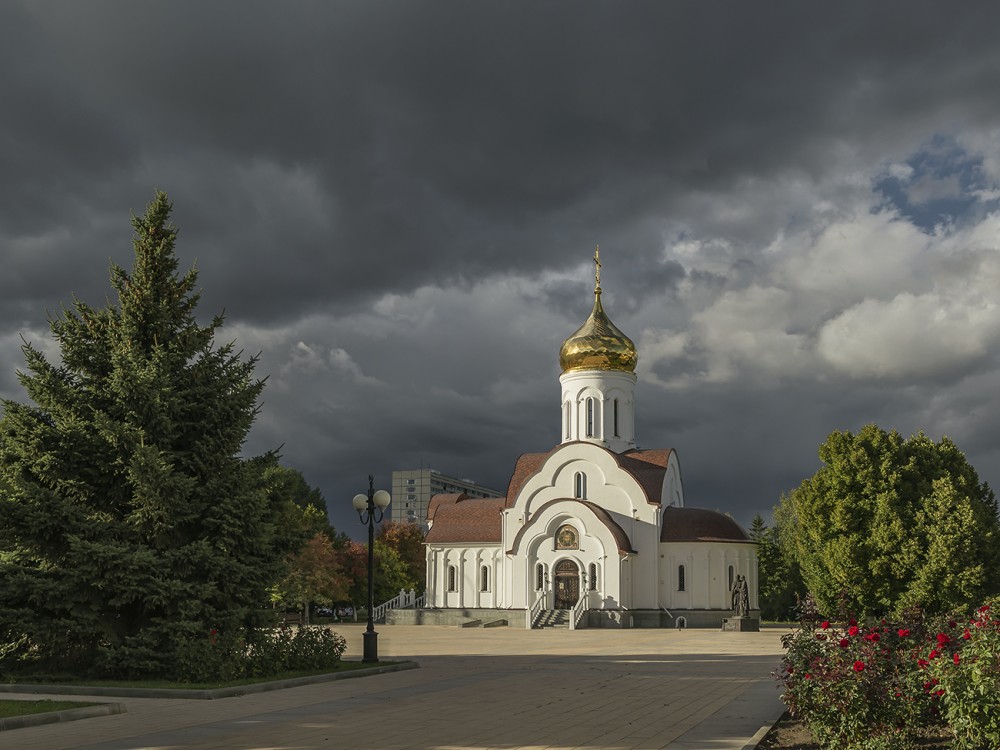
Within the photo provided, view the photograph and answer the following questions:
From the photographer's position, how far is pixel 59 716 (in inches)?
526

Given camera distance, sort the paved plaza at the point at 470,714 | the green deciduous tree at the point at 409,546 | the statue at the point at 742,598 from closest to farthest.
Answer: the paved plaza at the point at 470,714
the statue at the point at 742,598
the green deciduous tree at the point at 409,546

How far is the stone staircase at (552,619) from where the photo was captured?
52.5 metres

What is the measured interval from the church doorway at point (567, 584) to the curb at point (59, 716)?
4170 centimetres

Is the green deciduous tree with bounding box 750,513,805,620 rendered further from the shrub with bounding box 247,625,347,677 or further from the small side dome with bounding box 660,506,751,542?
A: the shrub with bounding box 247,625,347,677

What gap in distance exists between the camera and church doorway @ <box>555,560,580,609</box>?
179 feet

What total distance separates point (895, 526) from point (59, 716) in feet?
107

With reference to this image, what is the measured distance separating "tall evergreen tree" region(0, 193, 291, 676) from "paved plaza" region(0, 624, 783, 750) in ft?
7.58

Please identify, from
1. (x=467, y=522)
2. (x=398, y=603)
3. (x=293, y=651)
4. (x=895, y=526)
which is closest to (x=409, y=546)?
(x=398, y=603)

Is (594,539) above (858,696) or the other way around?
above

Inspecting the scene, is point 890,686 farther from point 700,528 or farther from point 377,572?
point 377,572

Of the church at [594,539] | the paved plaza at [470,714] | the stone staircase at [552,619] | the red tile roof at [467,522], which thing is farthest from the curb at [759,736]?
the red tile roof at [467,522]

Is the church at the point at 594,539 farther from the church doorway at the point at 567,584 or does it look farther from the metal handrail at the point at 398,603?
the metal handrail at the point at 398,603

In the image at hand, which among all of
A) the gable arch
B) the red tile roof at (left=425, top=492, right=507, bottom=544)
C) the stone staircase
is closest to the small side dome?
the gable arch

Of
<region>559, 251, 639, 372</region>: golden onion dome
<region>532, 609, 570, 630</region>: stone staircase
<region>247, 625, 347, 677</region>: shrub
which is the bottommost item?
<region>532, 609, 570, 630</region>: stone staircase
